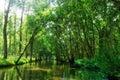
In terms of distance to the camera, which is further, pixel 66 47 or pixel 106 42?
pixel 66 47

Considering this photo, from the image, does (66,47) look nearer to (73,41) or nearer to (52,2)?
(73,41)

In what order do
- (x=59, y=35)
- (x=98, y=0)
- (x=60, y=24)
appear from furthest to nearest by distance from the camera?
(x=59, y=35)
(x=60, y=24)
(x=98, y=0)

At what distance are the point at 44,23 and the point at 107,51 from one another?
24937 millimetres

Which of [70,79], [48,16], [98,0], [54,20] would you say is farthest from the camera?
[54,20]

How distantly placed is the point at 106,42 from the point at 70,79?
6.16 m

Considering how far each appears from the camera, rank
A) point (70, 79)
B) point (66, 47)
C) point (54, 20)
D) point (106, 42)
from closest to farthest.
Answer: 1. point (70, 79)
2. point (106, 42)
3. point (54, 20)
4. point (66, 47)

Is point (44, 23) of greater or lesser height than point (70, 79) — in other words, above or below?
above

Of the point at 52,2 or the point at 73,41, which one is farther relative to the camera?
the point at 73,41

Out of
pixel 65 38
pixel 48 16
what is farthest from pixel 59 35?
pixel 48 16

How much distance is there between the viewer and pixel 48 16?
144ft

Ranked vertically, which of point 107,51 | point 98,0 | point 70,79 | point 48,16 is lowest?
point 70,79

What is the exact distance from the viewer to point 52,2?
43.9 meters

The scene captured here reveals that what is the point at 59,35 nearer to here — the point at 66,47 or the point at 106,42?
the point at 66,47

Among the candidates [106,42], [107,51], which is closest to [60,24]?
[106,42]
